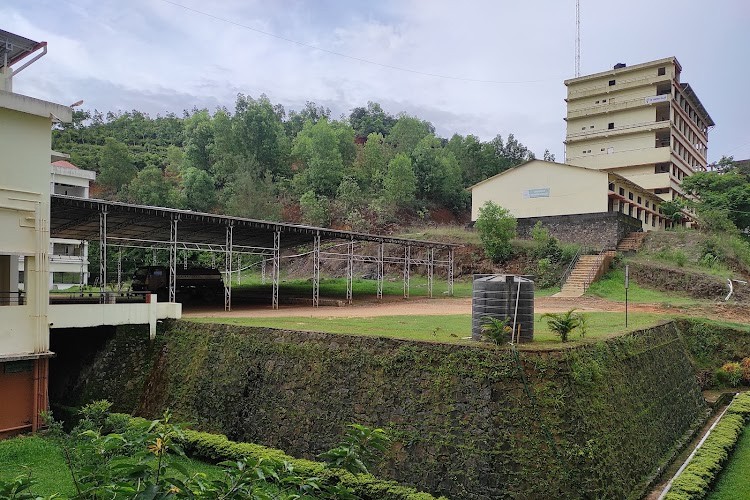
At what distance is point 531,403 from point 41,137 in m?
12.0

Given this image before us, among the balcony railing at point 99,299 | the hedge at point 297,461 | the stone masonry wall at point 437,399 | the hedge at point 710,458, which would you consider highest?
the balcony railing at point 99,299

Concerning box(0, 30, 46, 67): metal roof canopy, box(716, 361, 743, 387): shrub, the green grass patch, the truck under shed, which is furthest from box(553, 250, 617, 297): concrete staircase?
box(0, 30, 46, 67): metal roof canopy

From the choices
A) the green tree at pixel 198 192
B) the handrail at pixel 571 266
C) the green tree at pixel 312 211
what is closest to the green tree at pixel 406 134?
the green tree at pixel 312 211

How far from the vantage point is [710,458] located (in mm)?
10375

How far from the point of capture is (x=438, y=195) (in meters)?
52.6

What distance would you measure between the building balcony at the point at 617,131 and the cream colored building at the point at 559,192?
728 centimetres

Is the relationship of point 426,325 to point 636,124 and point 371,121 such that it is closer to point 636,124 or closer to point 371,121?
point 636,124

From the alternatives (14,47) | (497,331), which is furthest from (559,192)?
(14,47)

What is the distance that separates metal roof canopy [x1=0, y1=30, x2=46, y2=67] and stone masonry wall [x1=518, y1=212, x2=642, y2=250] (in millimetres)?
29222

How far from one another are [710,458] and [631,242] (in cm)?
2489

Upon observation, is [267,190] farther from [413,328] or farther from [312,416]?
[312,416]

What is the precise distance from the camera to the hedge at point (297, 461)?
27.9 feet

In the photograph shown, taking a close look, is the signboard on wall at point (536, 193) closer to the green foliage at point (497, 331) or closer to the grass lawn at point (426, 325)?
Result: the grass lawn at point (426, 325)

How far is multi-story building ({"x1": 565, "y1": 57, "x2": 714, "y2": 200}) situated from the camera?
1677 inches
